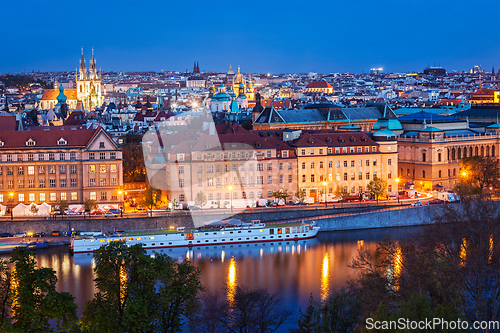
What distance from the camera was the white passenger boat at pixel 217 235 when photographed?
37875 mm

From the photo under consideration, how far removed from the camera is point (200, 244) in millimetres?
38938

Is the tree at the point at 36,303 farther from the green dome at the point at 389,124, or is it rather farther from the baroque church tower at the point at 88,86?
the baroque church tower at the point at 88,86

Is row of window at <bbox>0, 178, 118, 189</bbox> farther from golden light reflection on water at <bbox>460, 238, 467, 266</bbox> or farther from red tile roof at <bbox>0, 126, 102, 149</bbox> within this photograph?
golden light reflection on water at <bbox>460, 238, 467, 266</bbox>

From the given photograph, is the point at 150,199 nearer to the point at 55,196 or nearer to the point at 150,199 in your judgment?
the point at 150,199

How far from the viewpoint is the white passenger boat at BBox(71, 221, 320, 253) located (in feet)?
124

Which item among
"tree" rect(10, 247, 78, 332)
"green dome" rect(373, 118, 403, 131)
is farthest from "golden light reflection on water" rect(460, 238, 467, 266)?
"green dome" rect(373, 118, 403, 131)

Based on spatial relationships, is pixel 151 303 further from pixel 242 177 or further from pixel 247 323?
pixel 242 177

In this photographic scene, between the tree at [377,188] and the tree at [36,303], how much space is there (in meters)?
26.7

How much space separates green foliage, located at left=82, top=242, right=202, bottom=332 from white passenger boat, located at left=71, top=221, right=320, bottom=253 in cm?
1587

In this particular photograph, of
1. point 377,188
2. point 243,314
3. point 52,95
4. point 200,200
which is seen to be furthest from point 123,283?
point 52,95

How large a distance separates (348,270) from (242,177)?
13.3 m

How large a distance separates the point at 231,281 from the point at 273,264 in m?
3.96

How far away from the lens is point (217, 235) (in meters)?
39.2

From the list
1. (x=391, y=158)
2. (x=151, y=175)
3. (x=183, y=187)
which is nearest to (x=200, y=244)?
(x=183, y=187)
